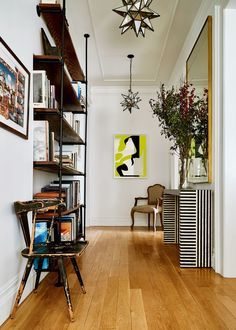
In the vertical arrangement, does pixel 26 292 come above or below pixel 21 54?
below

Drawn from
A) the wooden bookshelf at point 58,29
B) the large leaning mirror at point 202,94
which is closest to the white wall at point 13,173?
the wooden bookshelf at point 58,29

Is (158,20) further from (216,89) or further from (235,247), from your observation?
(235,247)

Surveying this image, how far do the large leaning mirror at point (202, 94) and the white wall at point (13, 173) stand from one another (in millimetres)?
1849

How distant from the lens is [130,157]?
6.74 metres

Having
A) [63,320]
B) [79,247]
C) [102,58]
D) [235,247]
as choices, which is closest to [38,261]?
[79,247]

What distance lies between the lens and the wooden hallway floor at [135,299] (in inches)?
72.5

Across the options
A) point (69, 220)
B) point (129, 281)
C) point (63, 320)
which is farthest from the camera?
point (69, 220)

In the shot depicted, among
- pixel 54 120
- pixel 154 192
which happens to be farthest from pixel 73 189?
pixel 154 192

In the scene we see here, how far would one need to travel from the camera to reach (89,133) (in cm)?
675

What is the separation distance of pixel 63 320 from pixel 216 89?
242cm

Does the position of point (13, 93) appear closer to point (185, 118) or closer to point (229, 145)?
point (229, 145)

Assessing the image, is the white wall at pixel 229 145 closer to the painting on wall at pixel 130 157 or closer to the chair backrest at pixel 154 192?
the chair backrest at pixel 154 192

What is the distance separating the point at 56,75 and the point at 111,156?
3924 millimetres

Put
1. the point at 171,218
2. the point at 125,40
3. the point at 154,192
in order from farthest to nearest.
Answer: the point at 154,192, the point at 125,40, the point at 171,218
